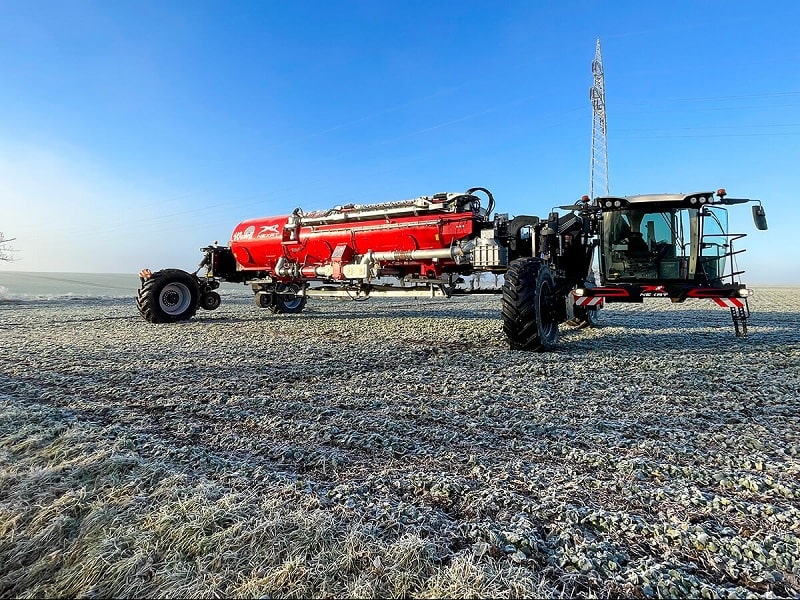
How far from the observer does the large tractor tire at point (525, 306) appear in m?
6.23

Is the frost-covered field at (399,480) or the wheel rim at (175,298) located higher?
the wheel rim at (175,298)

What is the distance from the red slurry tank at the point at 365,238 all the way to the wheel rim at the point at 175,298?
1871 mm

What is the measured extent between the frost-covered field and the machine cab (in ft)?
8.93

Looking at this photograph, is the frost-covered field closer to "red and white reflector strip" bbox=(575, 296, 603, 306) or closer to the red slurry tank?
"red and white reflector strip" bbox=(575, 296, 603, 306)

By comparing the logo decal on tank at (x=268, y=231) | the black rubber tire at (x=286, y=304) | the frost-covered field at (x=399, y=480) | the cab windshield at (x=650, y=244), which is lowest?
the frost-covered field at (x=399, y=480)

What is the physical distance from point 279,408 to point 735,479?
3.00 metres

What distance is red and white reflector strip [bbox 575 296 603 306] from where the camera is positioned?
7.25 m

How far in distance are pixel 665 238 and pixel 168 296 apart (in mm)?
10452

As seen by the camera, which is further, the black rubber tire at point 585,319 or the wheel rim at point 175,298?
the wheel rim at point 175,298

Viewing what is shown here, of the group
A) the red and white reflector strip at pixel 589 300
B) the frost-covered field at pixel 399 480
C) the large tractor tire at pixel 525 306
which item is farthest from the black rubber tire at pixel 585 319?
the frost-covered field at pixel 399 480

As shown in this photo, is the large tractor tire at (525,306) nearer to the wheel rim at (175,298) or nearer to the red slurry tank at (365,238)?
the red slurry tank at (365,238)

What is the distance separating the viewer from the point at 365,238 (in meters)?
9.80

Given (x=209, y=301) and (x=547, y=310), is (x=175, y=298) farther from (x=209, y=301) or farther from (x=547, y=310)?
(x=547, y=310)

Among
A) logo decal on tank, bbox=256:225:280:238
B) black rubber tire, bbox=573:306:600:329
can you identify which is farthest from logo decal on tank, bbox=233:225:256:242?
black rubber tire, bbox=573:306:600:329
